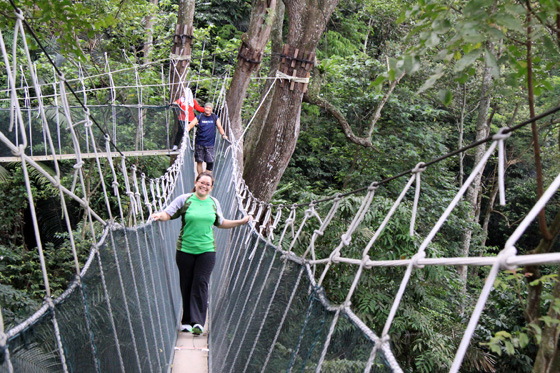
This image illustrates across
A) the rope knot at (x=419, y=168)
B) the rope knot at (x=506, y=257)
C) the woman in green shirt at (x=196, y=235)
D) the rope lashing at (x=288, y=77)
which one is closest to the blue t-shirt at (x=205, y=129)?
the rope lashing at (x=288, y=77)

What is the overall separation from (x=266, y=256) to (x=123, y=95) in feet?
23.5

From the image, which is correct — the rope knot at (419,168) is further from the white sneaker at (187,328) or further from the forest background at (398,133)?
the white sneaker at (187,328)

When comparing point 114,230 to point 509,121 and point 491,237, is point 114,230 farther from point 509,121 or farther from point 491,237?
point 491,237

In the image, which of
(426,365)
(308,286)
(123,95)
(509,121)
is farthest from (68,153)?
(509,121)

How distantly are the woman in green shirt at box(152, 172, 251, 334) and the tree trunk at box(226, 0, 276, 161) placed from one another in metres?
2.62

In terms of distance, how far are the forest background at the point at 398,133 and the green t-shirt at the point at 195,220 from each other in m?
1.05

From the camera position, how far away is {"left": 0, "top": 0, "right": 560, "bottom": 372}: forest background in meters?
1.75

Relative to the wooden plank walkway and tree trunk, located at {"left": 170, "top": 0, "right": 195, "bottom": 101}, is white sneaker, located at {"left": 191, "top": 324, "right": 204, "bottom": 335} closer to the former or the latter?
the wooden plank walkway

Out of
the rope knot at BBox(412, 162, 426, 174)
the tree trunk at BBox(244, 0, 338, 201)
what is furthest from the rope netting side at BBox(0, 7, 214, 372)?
the tree trunk at BBox(244, 0, 338, 201)

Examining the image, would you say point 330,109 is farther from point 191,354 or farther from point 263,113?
point 191,354

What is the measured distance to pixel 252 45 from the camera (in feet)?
18.8

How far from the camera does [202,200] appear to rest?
289 cm

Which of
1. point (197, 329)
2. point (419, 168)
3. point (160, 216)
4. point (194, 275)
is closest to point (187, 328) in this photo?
point (197, 329)

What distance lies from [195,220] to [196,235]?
0.09 m
